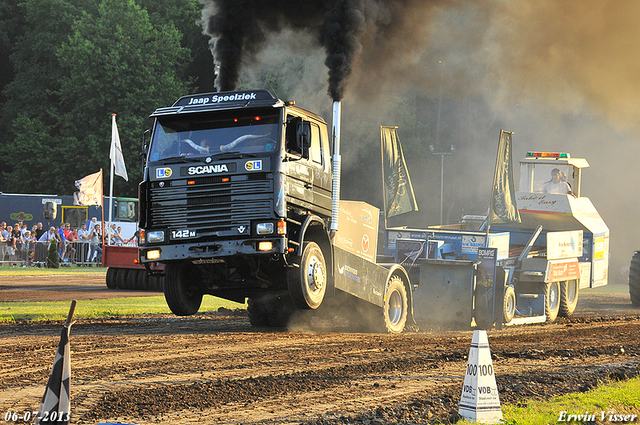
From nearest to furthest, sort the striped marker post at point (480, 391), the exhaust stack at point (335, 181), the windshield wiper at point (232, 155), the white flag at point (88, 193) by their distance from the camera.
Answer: the striped marker post at point (480, 391) → the windshield wiper at point (232, 155) → the exhaust stack at point (335, 181) → the white flag at point (88, 193)

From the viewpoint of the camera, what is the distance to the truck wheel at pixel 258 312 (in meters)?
13.6

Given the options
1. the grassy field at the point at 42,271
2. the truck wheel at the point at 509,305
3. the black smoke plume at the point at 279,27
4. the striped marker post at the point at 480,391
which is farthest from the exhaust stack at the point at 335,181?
the grassy field at the point at 42,271

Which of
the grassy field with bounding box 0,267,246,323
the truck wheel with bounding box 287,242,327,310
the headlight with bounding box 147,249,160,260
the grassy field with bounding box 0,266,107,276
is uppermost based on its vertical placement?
the headlight with bounding box 147,249,160,260

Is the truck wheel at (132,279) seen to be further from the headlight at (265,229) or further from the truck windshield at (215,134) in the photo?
the headlight at (265,229)

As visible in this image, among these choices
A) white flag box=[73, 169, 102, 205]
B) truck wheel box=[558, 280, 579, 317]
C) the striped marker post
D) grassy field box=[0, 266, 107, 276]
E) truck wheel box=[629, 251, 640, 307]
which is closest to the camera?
the striped marker post

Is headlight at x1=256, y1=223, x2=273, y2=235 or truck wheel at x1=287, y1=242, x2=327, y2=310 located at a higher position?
headlight at x1=256, y1=223, x2=273, y2=235

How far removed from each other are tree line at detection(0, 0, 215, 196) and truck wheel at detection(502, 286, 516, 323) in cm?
3193

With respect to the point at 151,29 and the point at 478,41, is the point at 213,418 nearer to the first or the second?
the point at 478,41

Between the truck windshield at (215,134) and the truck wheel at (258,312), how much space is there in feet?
12.3

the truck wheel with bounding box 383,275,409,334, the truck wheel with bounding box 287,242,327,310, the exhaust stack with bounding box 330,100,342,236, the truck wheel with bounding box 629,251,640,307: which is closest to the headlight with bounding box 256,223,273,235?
the truck wheel with bounding box 287,242,327,310

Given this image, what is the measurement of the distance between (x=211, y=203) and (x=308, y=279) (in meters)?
1.77

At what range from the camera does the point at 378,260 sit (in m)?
15.8

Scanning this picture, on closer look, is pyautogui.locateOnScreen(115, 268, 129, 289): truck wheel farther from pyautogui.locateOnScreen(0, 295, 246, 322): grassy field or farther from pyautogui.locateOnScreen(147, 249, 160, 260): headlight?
pyautogui.locateOnScreen(147, 249, 160, 260): headlight

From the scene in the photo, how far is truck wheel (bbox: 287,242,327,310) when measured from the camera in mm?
10636
